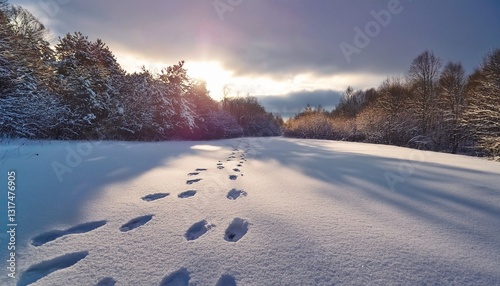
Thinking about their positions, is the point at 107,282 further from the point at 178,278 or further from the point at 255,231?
the point at 255,231

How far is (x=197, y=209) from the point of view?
1701 mm

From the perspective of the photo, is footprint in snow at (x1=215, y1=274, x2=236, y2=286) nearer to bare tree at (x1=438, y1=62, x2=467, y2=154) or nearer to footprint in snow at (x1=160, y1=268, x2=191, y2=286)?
footprint in snow at (x1=160, y1=268, x2=191, y2=286)

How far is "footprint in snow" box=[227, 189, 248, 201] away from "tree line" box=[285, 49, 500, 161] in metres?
7.70

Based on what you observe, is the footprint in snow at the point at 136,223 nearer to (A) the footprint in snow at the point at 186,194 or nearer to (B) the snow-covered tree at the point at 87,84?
(A) the footprint in snow at the point at 186,194

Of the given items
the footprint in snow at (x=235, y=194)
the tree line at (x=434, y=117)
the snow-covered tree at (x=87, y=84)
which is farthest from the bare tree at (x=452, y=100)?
the snow-covered tree at (x=87, y=84)

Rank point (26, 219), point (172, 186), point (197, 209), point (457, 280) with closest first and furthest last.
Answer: point (457, 280) → point (26, 219) → point (197, 209) → point (172, 186)

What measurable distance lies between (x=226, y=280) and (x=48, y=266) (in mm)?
809

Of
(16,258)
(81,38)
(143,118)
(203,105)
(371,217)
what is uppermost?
(81,38)

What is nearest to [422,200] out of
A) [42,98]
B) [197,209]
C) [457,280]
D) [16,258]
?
[457,280]

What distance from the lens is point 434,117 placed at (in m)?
12.3

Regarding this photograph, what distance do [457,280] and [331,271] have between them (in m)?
0.45

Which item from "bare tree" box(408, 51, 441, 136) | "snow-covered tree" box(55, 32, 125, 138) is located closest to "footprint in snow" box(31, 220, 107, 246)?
"snow-covered tree" box(55, 32, 125, 138)

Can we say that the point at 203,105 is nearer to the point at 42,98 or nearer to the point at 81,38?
the point at 81,38

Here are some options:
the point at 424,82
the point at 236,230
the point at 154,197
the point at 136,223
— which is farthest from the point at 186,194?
the point at 424,82
